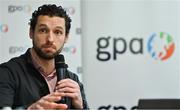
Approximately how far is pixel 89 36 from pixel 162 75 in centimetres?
82

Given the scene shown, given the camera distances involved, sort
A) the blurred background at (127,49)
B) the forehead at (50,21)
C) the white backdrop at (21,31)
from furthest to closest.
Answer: the blurred background at (127,49)
the white backdrop at (21,31)
the forehead at (50,21)

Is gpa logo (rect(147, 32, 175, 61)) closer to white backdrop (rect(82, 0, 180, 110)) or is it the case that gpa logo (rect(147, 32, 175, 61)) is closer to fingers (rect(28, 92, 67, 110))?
white backdrop (rect(82, 0, 180, 110))

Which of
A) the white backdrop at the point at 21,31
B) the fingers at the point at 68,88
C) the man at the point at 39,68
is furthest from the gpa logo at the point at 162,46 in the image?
the fingers at the point at 68,88

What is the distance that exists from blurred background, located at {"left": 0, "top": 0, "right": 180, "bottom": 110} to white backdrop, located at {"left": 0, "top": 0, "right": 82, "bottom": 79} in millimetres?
21

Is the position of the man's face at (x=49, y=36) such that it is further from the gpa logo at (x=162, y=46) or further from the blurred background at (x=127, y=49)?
the gpa logo at (x=162, y=46)

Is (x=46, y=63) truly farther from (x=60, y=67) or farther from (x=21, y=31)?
(x=21, y=31)

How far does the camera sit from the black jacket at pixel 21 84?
53.8 inches

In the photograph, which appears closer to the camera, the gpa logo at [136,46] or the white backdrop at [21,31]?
the white backdrop at [21,31]

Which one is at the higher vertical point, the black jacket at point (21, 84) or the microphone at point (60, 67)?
the microphone at point (60, 67)

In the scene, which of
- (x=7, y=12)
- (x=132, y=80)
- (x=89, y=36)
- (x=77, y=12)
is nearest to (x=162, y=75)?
(x=132, y=80)

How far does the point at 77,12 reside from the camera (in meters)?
3.54

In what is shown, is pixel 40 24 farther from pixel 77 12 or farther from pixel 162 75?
pixel 162 75

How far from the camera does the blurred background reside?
3602 mm

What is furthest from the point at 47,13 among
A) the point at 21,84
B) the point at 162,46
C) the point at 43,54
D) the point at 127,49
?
the point at 162,46
